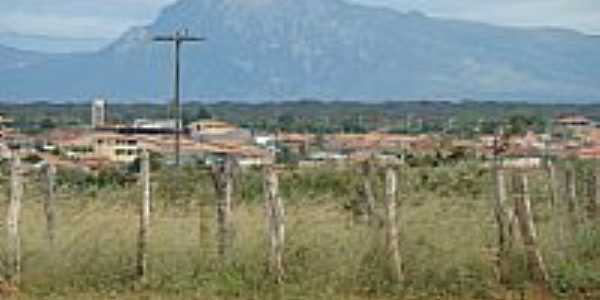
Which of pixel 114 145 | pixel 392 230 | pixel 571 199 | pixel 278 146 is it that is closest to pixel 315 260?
pixel 392 230

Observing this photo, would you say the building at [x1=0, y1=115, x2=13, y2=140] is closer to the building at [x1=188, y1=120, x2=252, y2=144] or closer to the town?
the town

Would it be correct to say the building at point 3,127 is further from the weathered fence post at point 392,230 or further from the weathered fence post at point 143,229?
the weathered fence post at point 392,230

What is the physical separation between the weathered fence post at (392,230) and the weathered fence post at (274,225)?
1.37 meters

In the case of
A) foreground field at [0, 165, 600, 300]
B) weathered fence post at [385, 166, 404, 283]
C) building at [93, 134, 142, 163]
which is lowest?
building at [93, 134, 142, 163]

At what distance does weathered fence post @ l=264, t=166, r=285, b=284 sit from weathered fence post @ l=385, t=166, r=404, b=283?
54.0 inches

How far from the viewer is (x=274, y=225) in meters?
16.4

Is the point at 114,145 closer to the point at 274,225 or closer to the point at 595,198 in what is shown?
the point at 595,198

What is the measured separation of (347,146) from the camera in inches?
2554

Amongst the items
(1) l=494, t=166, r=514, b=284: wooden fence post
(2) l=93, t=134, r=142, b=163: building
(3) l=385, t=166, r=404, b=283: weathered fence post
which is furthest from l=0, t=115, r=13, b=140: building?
(1) l=494, t=166, r=514, b=284: wooden fence post

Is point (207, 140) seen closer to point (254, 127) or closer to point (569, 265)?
point (254, 127)

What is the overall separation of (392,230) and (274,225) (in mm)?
1525

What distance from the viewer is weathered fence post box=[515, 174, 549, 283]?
15875mm

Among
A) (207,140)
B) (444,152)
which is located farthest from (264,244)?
(207,140)

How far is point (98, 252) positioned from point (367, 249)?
143 inches
